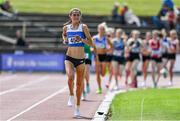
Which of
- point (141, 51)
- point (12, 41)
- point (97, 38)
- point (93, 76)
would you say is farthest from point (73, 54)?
point (12, 41)

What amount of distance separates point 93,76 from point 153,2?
20149 millimetres

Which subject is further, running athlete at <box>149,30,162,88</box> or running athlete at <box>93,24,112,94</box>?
running athlete at <box>149,30,162,88</box>

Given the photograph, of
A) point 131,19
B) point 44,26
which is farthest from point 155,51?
point 44,26

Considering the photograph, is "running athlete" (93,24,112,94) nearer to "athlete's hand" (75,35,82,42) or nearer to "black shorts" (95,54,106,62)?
"black shorts" (95,54,106,62)

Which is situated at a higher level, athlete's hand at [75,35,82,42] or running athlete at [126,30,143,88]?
athlete's hand at [75,35,82,42]

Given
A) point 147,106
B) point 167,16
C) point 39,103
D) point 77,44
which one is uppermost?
point 77,44

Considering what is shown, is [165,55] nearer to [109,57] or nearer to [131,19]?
[109,57]

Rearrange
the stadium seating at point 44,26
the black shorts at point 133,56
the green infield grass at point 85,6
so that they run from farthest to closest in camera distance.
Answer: the green infield grass at point 85,6 < the stadium seating at point 44,26 < the black shorts at point 133,56

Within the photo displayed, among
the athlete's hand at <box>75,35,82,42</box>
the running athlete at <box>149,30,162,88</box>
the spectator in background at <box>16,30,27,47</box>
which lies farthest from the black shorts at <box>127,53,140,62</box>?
the spectator in background at <box>16,30,27,47</box>

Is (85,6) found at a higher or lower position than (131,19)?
higher

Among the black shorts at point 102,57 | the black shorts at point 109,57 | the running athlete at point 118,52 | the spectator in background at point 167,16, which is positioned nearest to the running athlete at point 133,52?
the running athlete at point 118,52

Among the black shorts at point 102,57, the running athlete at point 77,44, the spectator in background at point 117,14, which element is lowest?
the black shorts at point 102,57

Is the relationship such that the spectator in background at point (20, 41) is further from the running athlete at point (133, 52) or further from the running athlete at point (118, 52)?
the running athlete at point (133, 52)

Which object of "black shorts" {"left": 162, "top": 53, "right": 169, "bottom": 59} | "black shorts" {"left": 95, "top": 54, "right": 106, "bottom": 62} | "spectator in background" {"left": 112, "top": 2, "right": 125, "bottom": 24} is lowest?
"black shorts" {"left": 162, "top": 53, "right": 169, "bottom": 59}
